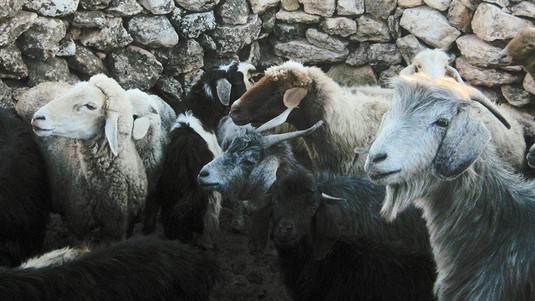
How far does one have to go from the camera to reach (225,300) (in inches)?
193

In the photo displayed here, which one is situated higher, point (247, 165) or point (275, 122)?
point (275, 122)

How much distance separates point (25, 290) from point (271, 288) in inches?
81.0

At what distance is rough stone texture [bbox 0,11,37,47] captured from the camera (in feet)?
20.1

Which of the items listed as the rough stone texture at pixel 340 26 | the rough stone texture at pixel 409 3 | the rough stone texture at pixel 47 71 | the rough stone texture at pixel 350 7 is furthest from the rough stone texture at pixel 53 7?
the rough stone texture at pixel 409 3

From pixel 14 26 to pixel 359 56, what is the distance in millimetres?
3407

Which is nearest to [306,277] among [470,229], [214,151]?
[470,229]

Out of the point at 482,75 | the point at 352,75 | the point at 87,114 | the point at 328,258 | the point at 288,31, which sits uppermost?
the point at 87,114

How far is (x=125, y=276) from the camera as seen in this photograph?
12.1 feet

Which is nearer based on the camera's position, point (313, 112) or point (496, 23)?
point (313, 112)

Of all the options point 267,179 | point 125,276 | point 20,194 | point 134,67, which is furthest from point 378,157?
point 134,67

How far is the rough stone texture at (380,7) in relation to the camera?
751 cm

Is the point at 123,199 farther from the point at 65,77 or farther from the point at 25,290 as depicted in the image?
the point at 65,77

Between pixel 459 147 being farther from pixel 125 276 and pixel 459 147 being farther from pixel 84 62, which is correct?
pixel 84 62

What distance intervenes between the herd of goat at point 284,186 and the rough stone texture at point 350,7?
1339 mm
